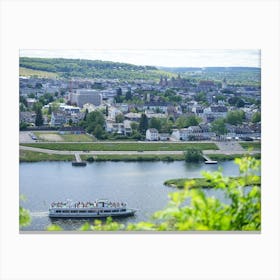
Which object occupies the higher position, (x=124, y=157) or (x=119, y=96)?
(x=119, y=96)

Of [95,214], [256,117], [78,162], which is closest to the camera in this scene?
[256,117]

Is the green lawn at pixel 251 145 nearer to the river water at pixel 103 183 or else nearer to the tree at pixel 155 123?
the river water at pixel 103 183

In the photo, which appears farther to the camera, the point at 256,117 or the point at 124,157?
the point at 124,157

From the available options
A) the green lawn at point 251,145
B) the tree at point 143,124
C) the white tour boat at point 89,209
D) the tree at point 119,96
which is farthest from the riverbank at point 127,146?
the white tour boat at point 89,209

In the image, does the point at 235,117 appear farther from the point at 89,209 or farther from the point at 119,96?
the point at 89,209

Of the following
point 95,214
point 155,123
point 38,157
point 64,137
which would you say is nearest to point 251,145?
point 155,123

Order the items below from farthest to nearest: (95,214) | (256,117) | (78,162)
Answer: (78,162), (95,214), (256,117)
